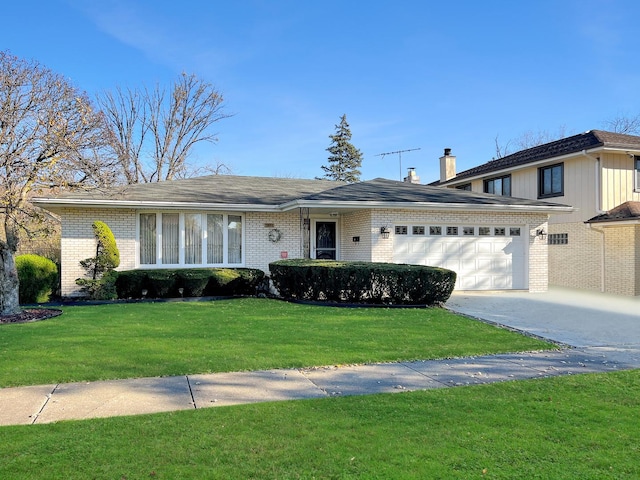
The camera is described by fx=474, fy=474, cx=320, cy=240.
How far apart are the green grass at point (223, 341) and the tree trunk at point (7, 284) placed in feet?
3.80

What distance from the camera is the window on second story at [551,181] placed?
17445 mm

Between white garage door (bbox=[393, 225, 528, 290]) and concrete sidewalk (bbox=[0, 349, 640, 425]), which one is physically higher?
white garage door (bbox=[393, 225, 528, 290])

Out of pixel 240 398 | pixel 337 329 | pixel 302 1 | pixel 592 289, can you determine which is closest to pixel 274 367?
pixel 240 398

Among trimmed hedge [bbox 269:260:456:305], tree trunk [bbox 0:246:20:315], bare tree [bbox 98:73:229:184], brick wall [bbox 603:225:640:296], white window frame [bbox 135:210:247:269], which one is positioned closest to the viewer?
tree trunk [bbox 0:246:20:315]

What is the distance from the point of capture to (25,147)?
10.1m

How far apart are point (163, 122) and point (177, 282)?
76.3 feet

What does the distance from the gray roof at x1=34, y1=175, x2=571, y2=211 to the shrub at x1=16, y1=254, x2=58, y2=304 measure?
1632 millimetres

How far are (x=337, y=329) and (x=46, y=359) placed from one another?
4584 mm

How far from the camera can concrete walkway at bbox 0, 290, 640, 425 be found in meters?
4.54

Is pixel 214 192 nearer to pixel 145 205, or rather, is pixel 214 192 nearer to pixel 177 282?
pixel 145 205

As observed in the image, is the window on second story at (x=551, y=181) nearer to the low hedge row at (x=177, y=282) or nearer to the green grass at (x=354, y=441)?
the low hedge row at (x=177, y=282)

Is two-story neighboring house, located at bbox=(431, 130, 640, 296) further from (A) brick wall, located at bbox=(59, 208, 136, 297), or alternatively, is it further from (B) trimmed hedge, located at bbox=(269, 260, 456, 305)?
(A) brick wall, located at bbox=(59, 208, 136, 297)

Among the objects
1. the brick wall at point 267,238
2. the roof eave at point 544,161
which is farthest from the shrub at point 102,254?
the roof eave at point 544,161

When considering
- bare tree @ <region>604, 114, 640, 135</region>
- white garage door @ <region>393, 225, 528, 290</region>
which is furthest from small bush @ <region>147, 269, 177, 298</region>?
bare tree @ <region>604, 114, 640, 135</region>
